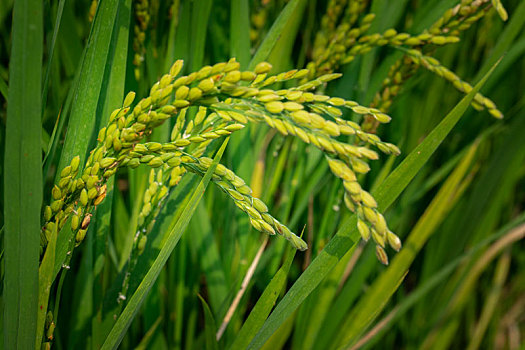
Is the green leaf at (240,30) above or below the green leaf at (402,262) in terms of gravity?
above

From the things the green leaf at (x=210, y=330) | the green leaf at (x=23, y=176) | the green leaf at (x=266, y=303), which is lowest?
the green leaf at (x=210, y=330)

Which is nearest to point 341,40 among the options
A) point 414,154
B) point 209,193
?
point 414,154

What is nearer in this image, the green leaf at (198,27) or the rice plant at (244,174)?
the rice plant at (244,174)

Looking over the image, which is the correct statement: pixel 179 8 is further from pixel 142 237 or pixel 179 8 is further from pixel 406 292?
pixel 406 292

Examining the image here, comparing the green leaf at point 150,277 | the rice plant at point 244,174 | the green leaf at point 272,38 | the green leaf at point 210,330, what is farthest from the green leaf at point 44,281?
the green leaf at point 272,38

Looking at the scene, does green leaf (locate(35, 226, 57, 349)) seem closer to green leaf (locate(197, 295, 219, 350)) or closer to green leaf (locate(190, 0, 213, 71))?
green leaf (locate(197, 295, 219, 350))

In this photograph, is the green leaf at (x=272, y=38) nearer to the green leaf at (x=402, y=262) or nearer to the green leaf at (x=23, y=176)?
the green leaf at (x=23, y=176)

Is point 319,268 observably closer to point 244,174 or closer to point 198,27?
point 244,174
